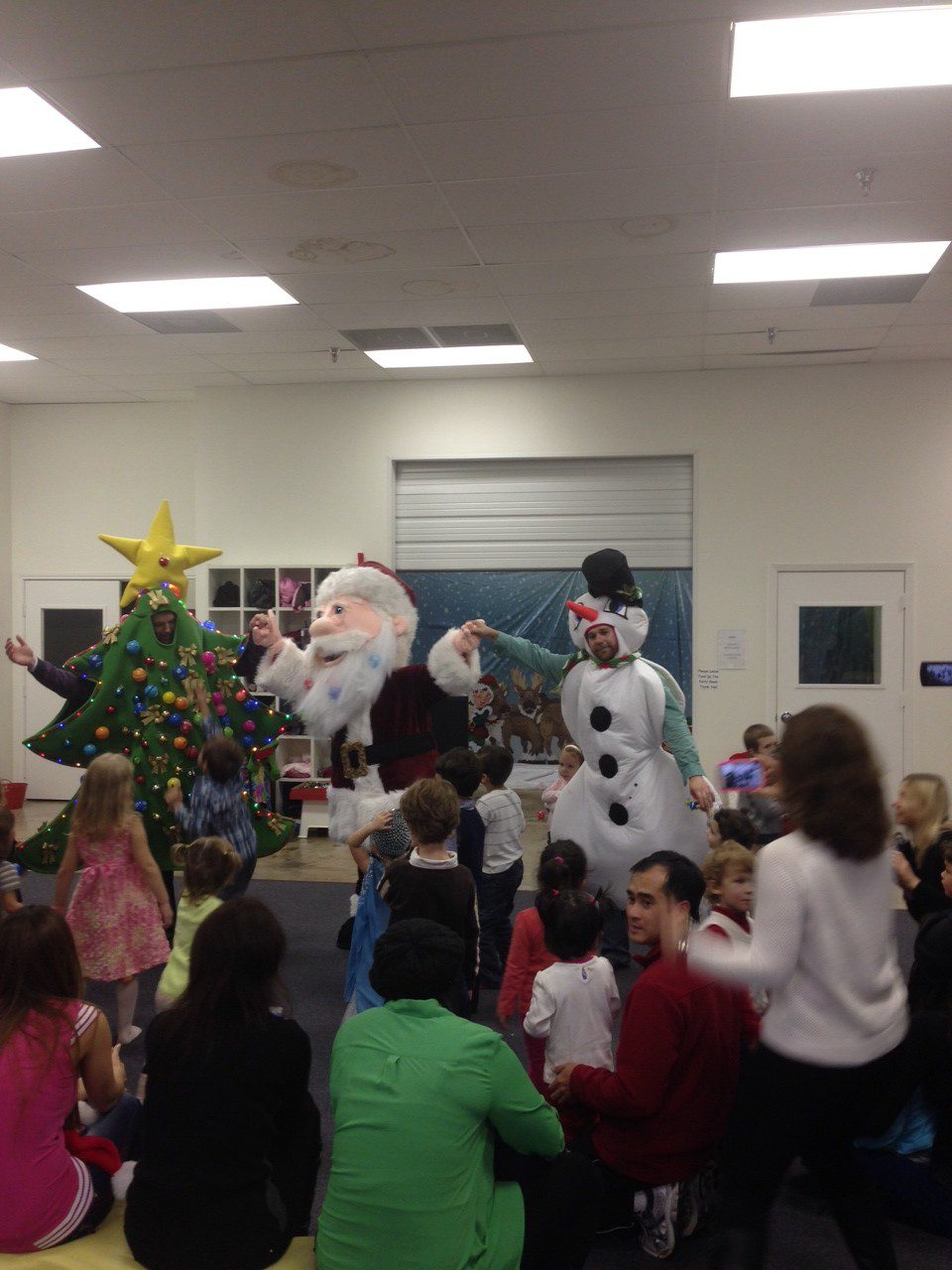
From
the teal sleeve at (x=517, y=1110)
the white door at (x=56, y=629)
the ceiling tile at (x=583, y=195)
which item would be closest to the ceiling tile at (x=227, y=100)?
the ceiling tile at (x=583, y=195)

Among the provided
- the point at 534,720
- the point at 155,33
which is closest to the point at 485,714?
the point at 534,720

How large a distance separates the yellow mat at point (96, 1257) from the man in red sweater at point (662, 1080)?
0.71m

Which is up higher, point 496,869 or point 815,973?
point 815,973

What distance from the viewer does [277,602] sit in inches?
327

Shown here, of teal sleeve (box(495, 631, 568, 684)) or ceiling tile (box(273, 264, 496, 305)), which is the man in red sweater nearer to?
teal sleeve (box(495, 631, 568, 684))

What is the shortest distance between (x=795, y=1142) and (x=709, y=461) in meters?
6.42

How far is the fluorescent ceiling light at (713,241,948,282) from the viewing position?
5.55 m

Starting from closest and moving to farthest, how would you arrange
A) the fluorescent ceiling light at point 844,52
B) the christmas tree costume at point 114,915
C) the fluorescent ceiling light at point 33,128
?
1. the fluorescent ceiling light at point 844,52
2. the christmas tree costume at point 114,915
3. the fluorescent ceiling light at point 33,128

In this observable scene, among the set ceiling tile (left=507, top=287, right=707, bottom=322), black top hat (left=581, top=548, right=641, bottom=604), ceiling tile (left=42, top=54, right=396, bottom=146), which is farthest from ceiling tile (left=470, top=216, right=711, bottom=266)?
black top hat (left=581, top=548, right=641, bottom=604)

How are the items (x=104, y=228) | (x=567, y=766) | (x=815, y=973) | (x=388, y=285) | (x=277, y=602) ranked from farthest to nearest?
(x=277, y=602) < (x=388, y=285) < (x=104, y=228) < (x=567, y=766) < (x=815, y=973)

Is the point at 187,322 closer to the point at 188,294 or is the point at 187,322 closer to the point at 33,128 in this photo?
the point at 188,294

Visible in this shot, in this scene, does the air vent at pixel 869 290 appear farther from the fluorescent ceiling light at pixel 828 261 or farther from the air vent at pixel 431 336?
the air vent at pixel 431 336

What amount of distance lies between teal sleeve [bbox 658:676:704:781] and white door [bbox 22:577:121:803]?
20.9 ft

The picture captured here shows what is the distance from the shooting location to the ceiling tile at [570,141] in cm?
405
